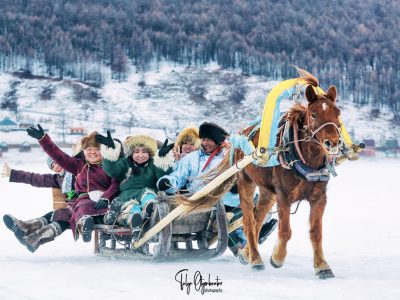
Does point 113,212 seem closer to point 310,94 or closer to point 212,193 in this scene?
point 212,193

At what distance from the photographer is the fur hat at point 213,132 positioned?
729 cm

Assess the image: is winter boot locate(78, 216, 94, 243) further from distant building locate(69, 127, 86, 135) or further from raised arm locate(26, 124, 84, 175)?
distant building locate(69, 127, 86, 135)

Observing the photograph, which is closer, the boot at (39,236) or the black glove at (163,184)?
the black glove at (163,184)

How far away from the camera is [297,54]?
515 ft

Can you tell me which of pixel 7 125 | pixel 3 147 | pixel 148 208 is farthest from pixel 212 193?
pixel 7 125

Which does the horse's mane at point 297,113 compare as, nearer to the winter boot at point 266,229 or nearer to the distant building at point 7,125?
the winter boot at point 266,229

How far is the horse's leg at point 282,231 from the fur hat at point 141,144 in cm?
188

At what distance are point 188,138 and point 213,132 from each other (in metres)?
0.71

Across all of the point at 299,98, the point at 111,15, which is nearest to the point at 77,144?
the point at 299,98

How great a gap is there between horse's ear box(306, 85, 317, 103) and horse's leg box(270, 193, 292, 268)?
2.91 ft

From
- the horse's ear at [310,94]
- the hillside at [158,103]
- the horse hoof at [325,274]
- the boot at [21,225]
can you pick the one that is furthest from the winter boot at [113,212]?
the hillside at [158,103]

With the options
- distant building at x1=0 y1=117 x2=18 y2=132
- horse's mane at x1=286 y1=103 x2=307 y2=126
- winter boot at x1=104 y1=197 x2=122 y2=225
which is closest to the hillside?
distant building at x1=0 y1=117 x2=18 y2=132

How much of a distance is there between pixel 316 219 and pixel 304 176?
1.32ft

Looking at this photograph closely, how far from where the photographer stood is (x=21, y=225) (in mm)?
7422
